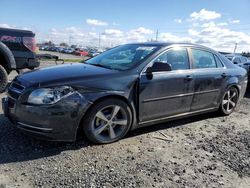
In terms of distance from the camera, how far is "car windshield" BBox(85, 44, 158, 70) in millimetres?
4398

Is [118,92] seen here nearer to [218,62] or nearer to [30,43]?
[218,62]

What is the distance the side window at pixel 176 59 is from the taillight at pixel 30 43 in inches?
190

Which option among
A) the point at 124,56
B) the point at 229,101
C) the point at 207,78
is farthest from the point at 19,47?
the point at 229,101

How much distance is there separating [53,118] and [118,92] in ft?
3.26

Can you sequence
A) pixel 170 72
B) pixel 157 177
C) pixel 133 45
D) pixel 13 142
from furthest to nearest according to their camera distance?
pixel 133 45, pixel 170 72, pixel 13 142, pixel 157 177

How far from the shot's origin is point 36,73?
4055mm

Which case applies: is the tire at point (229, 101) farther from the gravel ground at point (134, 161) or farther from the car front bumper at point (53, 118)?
the car front bumper at point (53, 118)

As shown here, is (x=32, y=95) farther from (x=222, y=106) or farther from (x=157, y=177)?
(x=222, y=106)

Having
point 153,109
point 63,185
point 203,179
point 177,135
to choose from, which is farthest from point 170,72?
point 63,185

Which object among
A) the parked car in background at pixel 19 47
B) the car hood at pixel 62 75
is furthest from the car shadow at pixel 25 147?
the parked car in background at pixel 19 47

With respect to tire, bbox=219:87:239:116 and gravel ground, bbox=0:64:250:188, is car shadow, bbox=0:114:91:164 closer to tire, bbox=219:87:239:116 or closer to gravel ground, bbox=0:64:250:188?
gravel ground, bbox=0:64:250:188

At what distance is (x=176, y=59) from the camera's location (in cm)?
474

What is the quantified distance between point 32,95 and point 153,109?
6.18ft

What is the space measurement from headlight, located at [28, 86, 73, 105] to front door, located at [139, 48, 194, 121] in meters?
1.26
